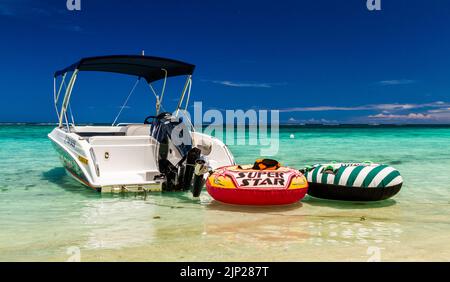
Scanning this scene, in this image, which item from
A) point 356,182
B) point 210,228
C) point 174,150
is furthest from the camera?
point 174,150

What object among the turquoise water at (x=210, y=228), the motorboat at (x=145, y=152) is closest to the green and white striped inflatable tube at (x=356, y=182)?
the turquoise water at (x=210, y=228)

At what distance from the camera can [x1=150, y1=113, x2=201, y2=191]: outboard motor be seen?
669 centimetres

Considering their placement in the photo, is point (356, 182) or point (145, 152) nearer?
point (356, 182)

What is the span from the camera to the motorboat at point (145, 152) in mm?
6488

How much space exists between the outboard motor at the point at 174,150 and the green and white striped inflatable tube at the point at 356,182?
195 centimetres

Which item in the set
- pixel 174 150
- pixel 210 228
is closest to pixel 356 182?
pixel 210 228

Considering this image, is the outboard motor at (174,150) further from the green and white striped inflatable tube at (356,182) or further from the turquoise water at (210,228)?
the green and white striped inflatable tube at (356,182)

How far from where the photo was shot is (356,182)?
19.1 ft

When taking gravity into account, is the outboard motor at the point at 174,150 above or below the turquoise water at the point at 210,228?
above

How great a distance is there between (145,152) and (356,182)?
345cm

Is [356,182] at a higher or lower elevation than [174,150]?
lower

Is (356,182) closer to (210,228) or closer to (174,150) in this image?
(210,228)

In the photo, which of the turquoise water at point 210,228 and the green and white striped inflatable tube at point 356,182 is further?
the green and white striped inflatable tube at point 356,182

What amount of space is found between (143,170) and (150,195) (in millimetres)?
650
